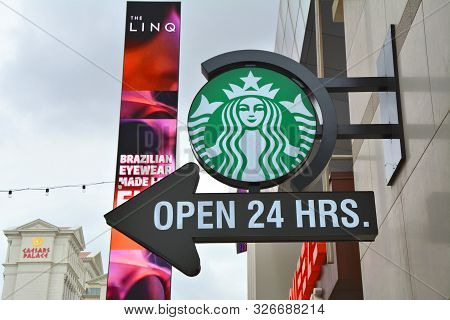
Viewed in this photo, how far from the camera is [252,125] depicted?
596cm

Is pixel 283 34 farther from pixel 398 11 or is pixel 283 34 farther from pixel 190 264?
pixel 190 264

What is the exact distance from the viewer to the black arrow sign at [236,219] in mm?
5227

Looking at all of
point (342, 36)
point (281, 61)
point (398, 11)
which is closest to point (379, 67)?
point (398, 11)

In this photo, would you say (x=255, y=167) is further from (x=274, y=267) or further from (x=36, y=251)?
(x=36, y=251)

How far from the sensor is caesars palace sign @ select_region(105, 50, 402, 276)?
5246 millimetres

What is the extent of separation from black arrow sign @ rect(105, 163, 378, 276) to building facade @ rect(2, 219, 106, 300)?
5371 centimetres

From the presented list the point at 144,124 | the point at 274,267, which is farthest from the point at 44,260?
the point at 144,124

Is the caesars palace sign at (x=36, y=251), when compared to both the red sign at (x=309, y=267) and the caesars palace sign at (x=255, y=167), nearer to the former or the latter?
the red sign at (x=309, y=267)

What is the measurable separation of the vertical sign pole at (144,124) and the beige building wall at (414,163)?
279 inches

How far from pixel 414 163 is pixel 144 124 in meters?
9.53

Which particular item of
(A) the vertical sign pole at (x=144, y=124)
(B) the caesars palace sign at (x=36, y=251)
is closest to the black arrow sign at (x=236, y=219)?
(A) the vertical sign pole at (x=144, y=124)

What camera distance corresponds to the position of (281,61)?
6.20 meters

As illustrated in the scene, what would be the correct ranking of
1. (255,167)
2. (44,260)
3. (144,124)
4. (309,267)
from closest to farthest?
(255,167), (309,267), (144,124), (44,260)

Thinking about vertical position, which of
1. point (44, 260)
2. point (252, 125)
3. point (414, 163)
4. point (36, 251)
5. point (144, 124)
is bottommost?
point (414, 163)
